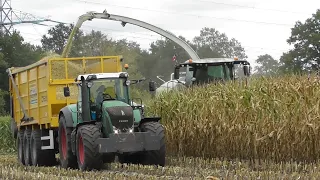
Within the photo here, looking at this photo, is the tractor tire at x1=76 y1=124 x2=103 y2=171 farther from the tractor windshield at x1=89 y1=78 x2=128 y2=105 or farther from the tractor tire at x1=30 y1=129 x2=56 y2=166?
the tractor tire at x1=30 y1=129 x2=56 y2=166

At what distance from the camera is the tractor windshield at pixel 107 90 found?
13.2 meters

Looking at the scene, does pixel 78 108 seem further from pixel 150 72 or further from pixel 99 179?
pixel 150 72

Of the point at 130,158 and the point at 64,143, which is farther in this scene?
the point at 64,143

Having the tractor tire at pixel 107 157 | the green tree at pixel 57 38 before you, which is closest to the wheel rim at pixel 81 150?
the tractor tire at pixel 107 157

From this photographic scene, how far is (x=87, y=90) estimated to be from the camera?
1309 cm

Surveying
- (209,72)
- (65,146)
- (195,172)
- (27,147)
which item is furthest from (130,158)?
(209,72)

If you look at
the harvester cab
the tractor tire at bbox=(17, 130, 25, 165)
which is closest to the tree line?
the harvester cab

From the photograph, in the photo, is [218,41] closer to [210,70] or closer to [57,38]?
[57,38]

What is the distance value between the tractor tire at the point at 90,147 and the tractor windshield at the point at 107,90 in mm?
902

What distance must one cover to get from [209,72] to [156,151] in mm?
7147

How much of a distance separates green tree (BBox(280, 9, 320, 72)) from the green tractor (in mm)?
33610

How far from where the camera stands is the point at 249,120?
12734mm

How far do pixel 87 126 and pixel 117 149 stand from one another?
28.8 inches

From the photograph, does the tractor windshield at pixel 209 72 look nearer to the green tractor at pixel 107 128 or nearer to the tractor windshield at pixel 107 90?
the green tractor at pixel 107 128
